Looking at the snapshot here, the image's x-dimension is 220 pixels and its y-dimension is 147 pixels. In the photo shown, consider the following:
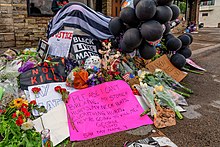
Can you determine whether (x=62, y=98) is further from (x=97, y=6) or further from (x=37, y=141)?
(x=97, y=6)

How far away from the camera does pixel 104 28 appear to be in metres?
3.65

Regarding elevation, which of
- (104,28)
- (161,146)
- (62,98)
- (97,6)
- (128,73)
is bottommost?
(161,146)

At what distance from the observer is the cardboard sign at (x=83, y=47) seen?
321 centimetres

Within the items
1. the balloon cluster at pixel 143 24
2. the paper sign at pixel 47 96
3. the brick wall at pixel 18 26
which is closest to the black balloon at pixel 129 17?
the balloon cluster at pixel 143 24

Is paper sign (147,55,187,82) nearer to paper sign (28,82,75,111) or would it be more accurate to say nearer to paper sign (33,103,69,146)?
paper sign (28,82,75,111)

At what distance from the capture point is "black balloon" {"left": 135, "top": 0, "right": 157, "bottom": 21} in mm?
2564

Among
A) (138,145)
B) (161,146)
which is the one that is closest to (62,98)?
(138,145)

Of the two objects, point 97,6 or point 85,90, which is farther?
point 97,6

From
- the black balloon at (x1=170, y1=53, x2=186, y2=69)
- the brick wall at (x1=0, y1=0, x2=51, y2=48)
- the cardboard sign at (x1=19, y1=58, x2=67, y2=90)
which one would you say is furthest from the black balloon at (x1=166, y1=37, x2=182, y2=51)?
the brick wall at (x1=0, y1=0, x2=51, y2=48)

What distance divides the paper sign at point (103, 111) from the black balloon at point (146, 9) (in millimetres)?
925

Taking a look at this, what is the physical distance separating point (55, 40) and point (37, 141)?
2237 mm

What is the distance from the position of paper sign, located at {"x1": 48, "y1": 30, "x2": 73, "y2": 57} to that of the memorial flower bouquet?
1454 mm

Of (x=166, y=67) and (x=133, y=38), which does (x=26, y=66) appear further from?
(x=166, y=67)

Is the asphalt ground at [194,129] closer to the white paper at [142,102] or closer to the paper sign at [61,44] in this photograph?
→ the white paper at [142,102]
